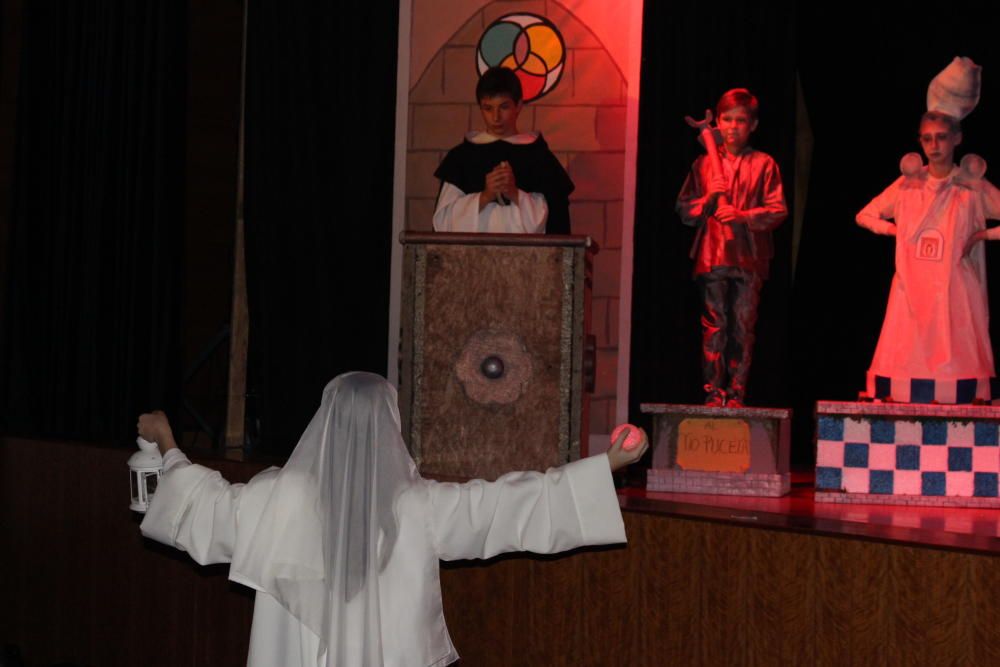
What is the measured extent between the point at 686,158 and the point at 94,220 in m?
2.66

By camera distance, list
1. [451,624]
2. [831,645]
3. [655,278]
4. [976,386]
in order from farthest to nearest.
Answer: [655,278] < [976,386] < [451,624] < [831,645]

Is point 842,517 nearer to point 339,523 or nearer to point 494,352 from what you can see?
point 494,352

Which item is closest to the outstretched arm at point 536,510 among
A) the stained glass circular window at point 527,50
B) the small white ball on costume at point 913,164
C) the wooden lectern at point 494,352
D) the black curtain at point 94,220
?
the wooden lectern at point 494,352

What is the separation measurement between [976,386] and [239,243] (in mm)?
3147

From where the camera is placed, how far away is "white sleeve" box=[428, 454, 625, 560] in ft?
7.86

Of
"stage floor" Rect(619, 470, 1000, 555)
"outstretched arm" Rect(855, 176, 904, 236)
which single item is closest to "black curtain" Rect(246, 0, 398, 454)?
"stage floor" Rect(619, 470, 1000, 555)


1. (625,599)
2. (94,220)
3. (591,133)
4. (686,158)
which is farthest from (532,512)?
(94,220)

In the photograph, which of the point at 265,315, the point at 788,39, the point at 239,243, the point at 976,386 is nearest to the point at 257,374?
the point at 265,315

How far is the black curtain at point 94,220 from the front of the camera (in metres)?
5.07

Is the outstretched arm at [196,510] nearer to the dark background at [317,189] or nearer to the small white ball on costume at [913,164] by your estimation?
the dark background at [317,189]

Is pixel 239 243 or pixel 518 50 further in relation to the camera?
pixel 239 243

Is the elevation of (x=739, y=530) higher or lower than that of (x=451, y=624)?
higher

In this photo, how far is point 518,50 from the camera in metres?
4.91

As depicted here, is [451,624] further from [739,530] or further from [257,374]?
[257,374]
